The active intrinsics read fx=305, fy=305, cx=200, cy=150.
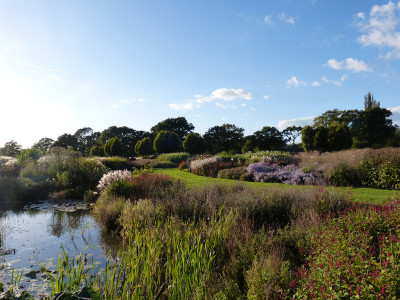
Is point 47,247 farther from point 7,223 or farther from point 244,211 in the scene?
point 244,211

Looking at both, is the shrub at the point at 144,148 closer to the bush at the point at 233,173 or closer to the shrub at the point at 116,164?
the shrub at the point at 116,164

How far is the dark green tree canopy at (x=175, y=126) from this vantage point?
49938mm

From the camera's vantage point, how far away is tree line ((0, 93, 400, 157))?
2744cm

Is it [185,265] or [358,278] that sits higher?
[358,278]

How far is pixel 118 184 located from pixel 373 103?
49.2m

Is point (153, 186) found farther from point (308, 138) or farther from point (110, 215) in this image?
point (308, 138)

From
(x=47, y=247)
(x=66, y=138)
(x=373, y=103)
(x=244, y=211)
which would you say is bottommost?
(x=47, y=247)

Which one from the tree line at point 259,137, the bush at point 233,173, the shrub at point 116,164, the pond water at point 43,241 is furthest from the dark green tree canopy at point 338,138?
the pond water at point 43,241

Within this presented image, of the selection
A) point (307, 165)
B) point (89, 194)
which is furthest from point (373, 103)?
point (89, 194)

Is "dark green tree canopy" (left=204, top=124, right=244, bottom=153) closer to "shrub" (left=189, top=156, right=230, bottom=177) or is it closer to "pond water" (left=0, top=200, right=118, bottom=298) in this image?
"shrub" (left=189, top=156, right=230, bottom=177)

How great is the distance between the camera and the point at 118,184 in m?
9.61

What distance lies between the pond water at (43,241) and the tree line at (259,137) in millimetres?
14601

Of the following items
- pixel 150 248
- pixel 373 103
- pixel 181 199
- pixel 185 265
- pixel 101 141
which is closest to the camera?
pixel 185 265

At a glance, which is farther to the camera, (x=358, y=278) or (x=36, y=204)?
(x=36, y=204)
